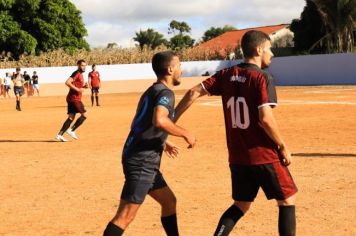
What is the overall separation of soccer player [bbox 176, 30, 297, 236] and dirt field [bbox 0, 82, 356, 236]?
4.48 ft

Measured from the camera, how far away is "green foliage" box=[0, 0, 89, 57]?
5416 centimetres

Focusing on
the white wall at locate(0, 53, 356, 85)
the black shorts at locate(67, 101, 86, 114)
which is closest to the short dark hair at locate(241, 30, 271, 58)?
the black shorts at locate(67, 101, 86, 114)

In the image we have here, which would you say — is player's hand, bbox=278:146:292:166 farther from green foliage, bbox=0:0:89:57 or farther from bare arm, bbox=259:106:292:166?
green foliage, bbox=0:0:89:57

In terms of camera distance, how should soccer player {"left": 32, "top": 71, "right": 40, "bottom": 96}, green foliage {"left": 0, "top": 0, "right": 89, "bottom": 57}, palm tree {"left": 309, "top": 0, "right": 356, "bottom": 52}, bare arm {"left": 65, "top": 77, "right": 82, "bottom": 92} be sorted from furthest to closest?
palm tree {"left": 309, "top": 0, "right": 356, "bottom": 52} → green foliage {"left": 0, "top": 0, "right": 89, "bottom": 57} → soccer player {"left": 32, "top": 71, "right": 40, "bottom": 96} → bare arm {"left": 65, "top": 77, "right": 82, "bottom": 92}

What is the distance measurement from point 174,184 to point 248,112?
402 centimetres

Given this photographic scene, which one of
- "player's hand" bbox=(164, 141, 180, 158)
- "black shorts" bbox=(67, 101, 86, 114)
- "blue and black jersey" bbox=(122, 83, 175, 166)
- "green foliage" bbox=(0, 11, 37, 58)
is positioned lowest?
"black shorts" bbox=(67, 101, 86, 114)

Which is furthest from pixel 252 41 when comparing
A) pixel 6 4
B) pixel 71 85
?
pixel 6 4

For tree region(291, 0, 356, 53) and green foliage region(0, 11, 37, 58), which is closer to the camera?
green foliage region(0, 11, 37, 58)

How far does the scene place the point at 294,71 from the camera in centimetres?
5141

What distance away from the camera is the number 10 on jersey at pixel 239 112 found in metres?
4.80

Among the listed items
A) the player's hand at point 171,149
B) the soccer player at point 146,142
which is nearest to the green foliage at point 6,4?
the player's hand at point 171,149

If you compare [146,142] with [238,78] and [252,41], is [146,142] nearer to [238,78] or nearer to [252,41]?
[238,78]

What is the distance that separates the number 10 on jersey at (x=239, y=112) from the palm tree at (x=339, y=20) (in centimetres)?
5150

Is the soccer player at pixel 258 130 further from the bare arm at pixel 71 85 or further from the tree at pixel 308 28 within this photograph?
the tree at pixel 308 28
